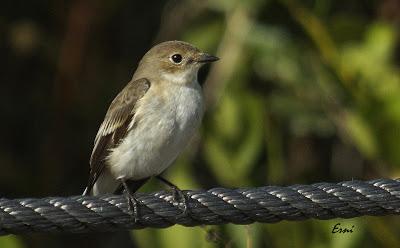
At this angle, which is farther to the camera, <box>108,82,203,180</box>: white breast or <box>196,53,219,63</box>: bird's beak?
<box>196,53,219,63</box>: bird's beak

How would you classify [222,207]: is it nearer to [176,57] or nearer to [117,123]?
[117,123]

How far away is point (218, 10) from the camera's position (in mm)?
8172

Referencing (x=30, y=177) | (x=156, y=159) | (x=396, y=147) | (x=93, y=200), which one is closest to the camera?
(x=93, y=200)

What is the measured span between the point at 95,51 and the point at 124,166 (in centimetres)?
338

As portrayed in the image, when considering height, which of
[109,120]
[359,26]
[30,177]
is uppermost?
[359,26]

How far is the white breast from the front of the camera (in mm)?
6266

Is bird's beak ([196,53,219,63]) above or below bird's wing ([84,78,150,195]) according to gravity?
above

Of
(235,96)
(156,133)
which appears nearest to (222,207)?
(156,133)

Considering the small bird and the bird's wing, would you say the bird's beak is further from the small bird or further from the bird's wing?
the bird's wing

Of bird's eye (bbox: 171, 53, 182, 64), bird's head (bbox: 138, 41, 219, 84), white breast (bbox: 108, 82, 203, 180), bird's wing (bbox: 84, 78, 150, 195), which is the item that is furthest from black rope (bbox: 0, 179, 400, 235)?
bird's eye (bbox: 171, 53, 182, 64)

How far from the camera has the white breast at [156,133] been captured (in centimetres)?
627

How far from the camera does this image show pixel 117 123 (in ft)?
21.5

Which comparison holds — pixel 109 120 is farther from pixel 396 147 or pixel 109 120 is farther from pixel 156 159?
pixel 396 147

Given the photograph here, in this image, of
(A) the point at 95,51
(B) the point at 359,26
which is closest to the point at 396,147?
(B) the point at 359,26
